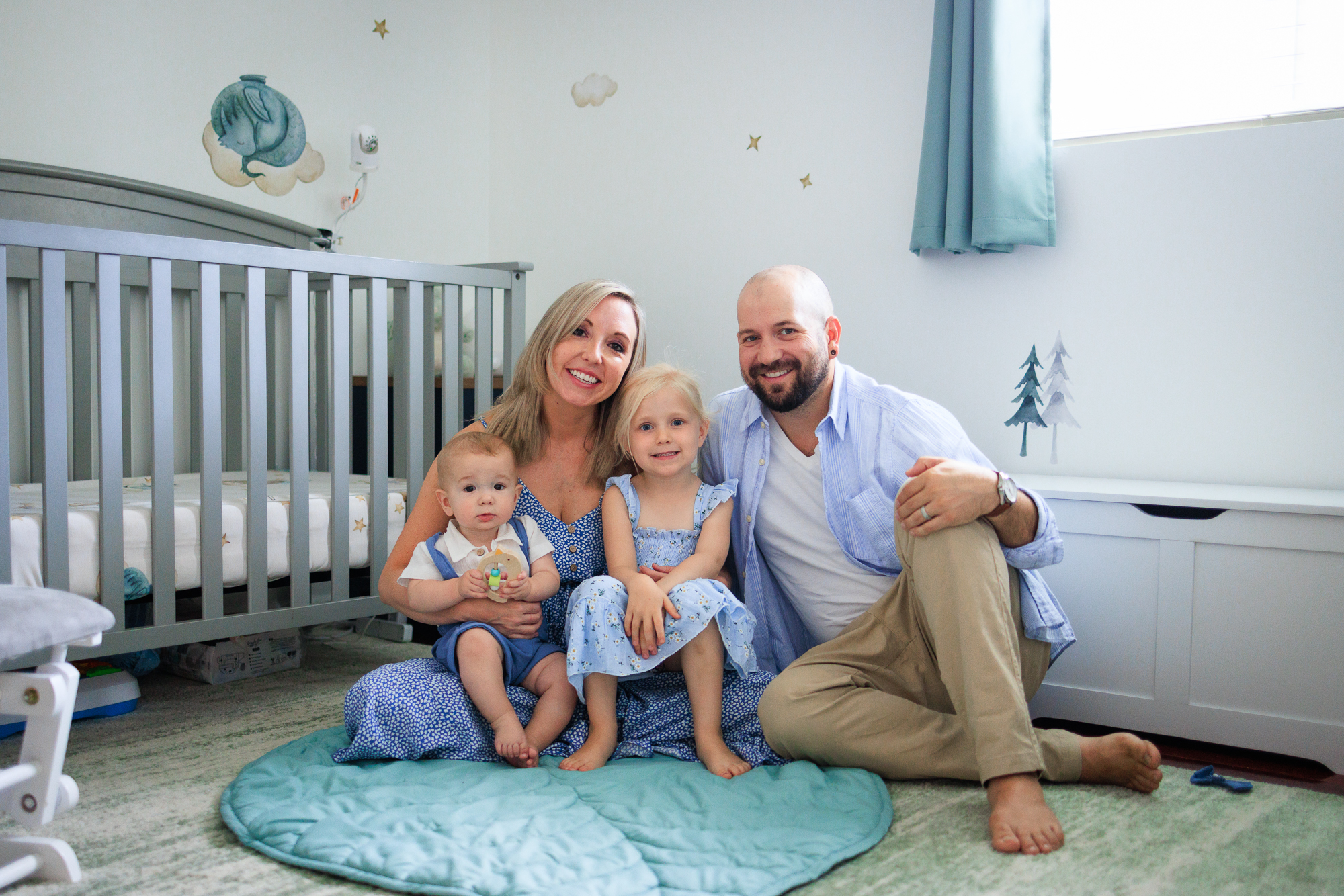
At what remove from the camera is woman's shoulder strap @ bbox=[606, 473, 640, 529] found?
5.68 feet

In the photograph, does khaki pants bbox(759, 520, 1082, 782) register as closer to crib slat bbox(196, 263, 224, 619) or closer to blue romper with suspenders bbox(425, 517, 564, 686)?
blue romper with suspenders bbox(425, 517, 564, 686)

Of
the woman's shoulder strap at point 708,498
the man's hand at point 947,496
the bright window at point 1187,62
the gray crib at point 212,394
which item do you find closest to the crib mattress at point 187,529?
the gray crib at point 212,394

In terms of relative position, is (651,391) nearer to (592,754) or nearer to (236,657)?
(592,754)

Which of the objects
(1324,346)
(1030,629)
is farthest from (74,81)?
(1324,346)

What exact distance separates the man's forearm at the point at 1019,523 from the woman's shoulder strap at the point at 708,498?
0.47 meters

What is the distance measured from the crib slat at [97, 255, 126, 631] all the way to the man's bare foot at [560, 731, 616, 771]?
2.78ft

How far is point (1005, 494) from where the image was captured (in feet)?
4.70

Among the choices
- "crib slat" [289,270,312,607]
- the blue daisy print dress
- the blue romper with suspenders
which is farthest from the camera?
"crib slat" [289,270,312,607]

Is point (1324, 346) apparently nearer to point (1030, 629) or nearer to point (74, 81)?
point (1030, 629)

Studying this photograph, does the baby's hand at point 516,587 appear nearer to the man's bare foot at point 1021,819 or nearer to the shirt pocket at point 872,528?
the shirt pocket at point 872,528

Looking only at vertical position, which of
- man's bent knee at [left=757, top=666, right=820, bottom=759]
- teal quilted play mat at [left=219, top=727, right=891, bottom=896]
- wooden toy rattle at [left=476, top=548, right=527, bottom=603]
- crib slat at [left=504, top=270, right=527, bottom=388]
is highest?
crib slat at [left=504, top=270, right=527, bottom=388]

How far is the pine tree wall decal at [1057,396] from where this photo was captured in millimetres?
2221

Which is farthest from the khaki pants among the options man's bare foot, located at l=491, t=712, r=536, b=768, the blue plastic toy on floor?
man's bare foot, located at l=491, t=712, r=536, b=768

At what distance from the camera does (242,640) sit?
7.11 feet
